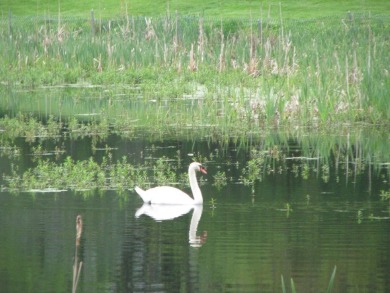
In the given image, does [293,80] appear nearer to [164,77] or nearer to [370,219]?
[164,77]

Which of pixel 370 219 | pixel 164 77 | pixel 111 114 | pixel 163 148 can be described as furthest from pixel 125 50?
pixel 370 219

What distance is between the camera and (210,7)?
5444 cm

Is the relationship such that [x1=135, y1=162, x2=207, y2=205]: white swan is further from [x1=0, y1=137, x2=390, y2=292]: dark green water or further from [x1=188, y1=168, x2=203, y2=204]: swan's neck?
[x1=0, y1=137, x2=390, y2=292]: dark green water

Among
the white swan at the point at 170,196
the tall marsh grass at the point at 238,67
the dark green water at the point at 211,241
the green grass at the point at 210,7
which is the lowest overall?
the dark green water at the point at 211,241

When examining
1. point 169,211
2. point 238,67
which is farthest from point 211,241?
point 238,67

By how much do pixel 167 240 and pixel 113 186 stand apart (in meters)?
3.71

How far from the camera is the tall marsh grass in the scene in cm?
2164

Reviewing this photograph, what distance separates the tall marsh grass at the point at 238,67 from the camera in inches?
852

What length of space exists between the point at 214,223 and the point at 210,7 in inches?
1650

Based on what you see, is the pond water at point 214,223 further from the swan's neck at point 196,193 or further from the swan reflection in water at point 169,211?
the swan's neck at point 196,193

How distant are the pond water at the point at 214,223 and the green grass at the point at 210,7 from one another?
97.9 ft

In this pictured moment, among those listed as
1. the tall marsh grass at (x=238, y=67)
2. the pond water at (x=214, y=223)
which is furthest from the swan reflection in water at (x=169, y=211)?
the tall marsh grass at (x=238, y=67)

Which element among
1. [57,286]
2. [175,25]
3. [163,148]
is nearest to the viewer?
[57,286]

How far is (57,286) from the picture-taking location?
10023mm
